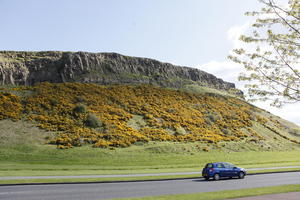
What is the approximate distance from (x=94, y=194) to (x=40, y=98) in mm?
46365

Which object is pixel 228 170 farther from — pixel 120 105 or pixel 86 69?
pixel 86 69

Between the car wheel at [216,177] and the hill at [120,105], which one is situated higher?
the hill at [120,105]

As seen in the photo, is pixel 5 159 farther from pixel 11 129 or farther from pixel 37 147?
pixel 11 129

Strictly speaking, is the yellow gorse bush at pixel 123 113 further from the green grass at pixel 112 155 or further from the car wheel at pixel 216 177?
the car wheel at pixel 216 177

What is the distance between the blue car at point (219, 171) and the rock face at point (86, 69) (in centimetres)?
5571

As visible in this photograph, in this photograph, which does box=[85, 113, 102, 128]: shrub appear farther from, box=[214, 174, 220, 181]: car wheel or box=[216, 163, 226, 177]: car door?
box=[214, 174, 220, 181]: car wheel

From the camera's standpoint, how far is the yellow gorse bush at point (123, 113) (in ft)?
156

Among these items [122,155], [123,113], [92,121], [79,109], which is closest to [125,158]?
[122,155]

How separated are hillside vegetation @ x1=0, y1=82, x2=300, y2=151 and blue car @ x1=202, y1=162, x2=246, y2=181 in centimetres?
2369

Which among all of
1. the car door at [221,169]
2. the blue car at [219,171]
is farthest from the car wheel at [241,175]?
the car door at [221,169]

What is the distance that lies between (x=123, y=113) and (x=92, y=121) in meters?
8.64

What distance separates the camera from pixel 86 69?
78500 mm

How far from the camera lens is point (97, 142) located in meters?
44.2

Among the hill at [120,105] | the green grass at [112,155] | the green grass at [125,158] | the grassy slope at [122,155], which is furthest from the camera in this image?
the hill at [120,105]
